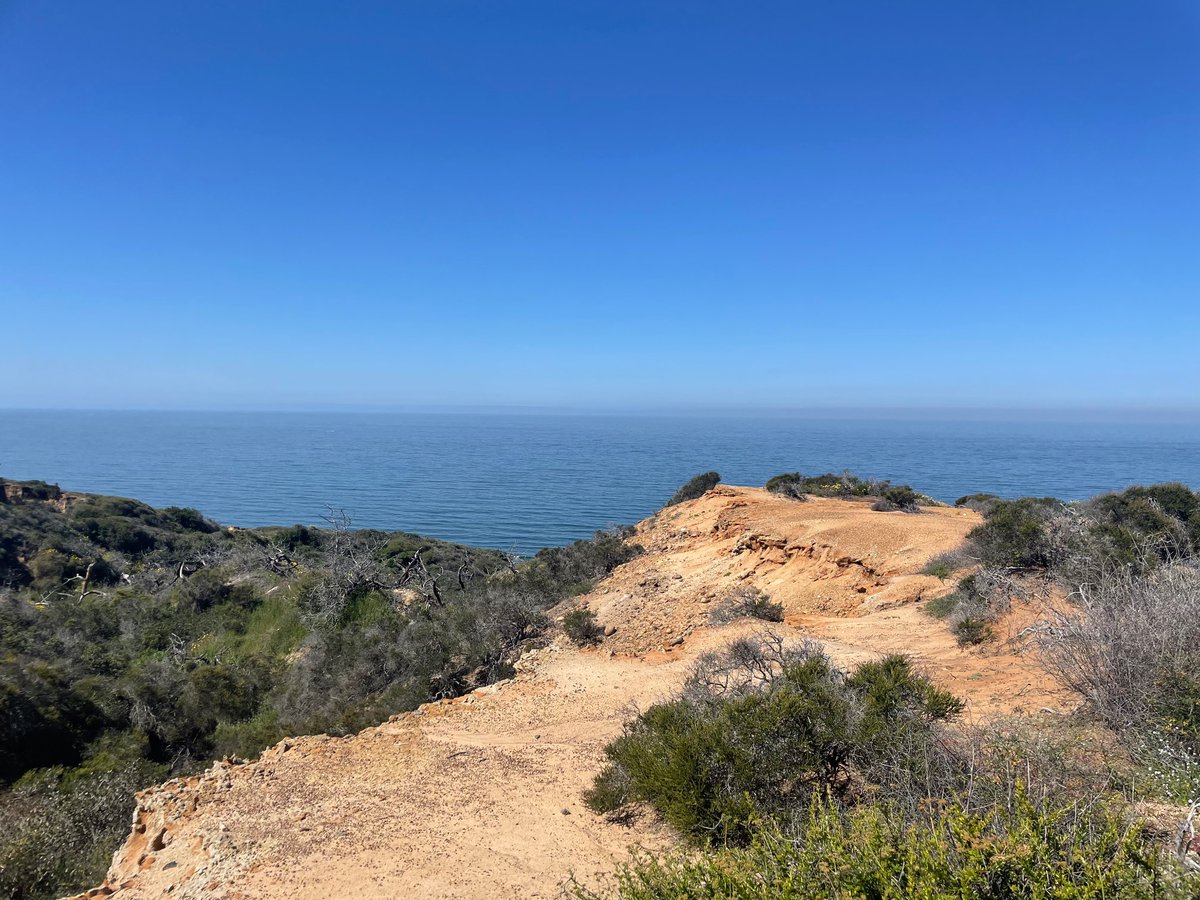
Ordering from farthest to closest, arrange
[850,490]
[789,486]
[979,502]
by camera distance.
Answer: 1. [850,490]
2. [789,486]
3. [979,502]

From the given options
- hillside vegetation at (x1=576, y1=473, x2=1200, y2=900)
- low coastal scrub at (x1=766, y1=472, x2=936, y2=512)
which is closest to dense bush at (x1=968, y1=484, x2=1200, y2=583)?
hillside vegetation at (x1=576, y1=473, x2=1200, y2=900)

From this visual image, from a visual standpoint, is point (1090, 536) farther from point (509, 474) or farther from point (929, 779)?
point (509, 474)

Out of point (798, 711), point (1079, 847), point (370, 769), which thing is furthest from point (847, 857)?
point (370, 769)

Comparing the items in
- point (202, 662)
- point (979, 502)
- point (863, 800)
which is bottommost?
point (202, 662)

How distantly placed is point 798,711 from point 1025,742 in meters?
1.48

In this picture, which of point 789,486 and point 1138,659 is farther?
point 789,486

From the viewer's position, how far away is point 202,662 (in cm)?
1506

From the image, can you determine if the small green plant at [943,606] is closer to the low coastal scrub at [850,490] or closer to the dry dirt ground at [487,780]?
the dry dirt ground at [487,780]

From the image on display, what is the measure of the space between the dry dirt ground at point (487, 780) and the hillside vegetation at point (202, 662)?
83 cm

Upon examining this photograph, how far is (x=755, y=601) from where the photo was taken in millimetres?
13086

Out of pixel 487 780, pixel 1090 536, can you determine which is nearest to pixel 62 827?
pixel 487 780

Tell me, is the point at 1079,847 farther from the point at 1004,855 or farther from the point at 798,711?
the point at 798,711

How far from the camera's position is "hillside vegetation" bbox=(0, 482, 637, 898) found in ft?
23.9

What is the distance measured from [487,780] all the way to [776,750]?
11.6 ft
